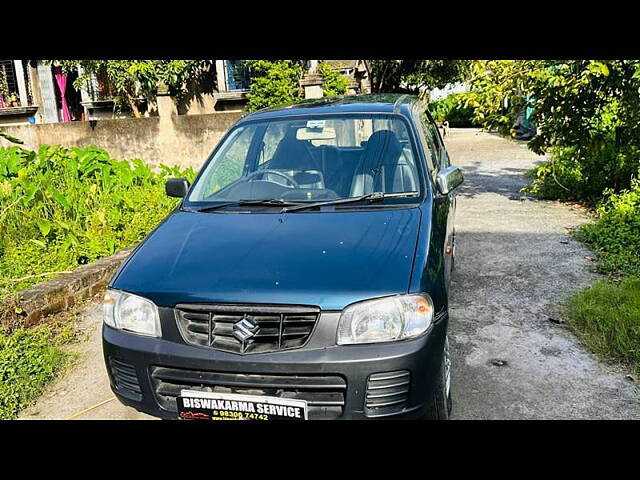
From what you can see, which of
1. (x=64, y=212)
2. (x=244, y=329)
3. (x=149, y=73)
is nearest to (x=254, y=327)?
(x=244, y=329)

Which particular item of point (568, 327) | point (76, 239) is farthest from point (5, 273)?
point (568, 327)

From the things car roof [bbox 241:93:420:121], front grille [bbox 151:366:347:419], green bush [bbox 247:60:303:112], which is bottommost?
front grille [bbox 151:366:347:419]

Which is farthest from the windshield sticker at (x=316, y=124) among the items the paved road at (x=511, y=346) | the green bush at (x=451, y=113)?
the green bush at (x=451, y=113)

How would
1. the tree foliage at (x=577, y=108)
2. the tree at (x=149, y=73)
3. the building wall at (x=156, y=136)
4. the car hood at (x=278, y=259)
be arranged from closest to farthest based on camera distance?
the car hood at (x=278, y=259) < the tree foliage at (x=577, y=108) < the building wall at (x=156, y=136) < the tree at (x=149, y=73)

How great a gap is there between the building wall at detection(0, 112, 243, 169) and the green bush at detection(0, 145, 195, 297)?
6.86 feet

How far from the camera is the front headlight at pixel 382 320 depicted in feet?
7.84

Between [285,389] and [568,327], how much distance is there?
2.72m

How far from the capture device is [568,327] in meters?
4.23

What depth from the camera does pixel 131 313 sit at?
8.80ft

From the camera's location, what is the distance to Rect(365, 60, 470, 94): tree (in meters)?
15.4

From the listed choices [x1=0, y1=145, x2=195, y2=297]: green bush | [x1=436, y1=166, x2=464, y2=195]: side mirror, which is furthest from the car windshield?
[x1=0, y1=145, x2=195, y2=297]: green bush

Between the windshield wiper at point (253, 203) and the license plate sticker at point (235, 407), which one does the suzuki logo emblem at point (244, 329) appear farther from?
the windshield wiper at point (253, 203)

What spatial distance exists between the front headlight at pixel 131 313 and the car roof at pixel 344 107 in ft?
6.30

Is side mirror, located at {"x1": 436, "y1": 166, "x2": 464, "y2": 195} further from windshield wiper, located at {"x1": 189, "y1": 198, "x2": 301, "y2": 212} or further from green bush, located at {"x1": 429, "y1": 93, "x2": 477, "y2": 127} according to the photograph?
green bush, located at {"x1": 429, "y1": 93, "x2": 477, "y2": 127}
